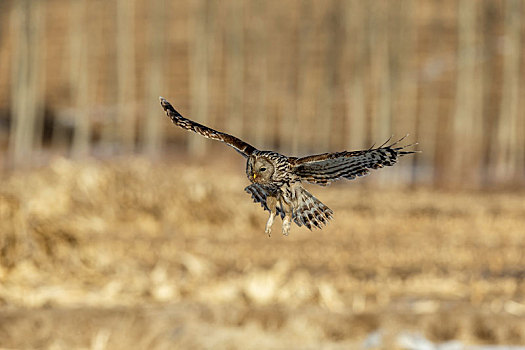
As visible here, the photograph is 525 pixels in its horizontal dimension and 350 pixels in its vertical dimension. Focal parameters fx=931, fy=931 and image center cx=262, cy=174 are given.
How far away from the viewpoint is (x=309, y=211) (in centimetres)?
564

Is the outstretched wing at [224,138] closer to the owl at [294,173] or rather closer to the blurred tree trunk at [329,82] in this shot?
the owl at [294,173]

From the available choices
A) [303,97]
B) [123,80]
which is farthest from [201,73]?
[303,97]

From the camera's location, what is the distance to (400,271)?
11609 millimetres

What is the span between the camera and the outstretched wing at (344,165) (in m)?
5.41

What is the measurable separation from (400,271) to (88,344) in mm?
4999

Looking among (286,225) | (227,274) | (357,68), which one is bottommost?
(227,274)

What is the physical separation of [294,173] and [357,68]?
27.9 metres

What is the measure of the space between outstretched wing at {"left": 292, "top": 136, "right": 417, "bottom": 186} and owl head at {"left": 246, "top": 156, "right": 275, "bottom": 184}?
190mm

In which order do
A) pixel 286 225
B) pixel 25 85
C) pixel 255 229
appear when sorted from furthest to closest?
pixel 25 85 → pixel 255 229 → pixel 286 225

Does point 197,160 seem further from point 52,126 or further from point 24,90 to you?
point 52,126

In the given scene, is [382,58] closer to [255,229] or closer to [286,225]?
[255,229]

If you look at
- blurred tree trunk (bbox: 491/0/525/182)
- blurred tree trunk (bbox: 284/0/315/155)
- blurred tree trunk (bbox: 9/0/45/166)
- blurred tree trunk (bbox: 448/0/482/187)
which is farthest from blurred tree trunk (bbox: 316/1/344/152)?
blurred tree trunk (bbox: 9/0/45/166)

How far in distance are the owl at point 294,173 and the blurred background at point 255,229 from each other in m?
2.57

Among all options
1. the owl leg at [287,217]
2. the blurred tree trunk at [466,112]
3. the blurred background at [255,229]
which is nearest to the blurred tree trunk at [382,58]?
the blurred background at [255,229]
